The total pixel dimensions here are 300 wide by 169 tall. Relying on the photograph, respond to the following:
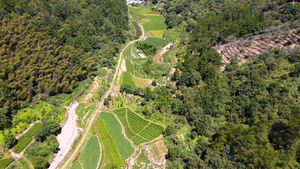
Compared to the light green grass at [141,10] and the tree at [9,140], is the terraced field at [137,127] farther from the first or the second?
the light green grass at [141,10]

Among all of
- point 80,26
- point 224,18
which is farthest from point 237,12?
point 80,26

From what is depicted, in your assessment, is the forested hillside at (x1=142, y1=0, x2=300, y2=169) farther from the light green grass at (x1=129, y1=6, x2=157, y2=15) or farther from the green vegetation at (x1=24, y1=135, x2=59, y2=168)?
the light green grass at (x1=129, y1=6, x2=157, y2=15)

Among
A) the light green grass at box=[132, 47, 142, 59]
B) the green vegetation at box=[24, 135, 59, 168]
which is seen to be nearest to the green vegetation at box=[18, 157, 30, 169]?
the green vegetation at box=[24, 135, 59, 168]

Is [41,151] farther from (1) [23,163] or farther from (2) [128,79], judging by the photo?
(2) [128,79]

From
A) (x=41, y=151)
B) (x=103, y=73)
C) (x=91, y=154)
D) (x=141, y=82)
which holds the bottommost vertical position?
(x=91, y=154)

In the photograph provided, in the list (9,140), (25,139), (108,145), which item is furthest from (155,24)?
Answer: (9,140)
